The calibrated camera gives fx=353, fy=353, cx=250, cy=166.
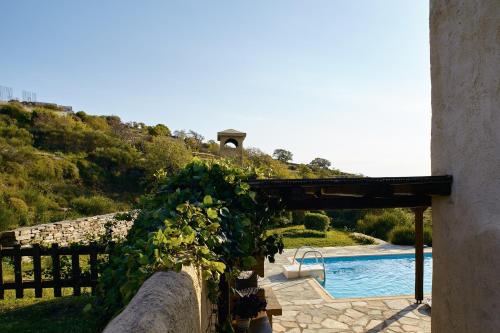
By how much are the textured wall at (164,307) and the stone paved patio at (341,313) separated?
518 cm

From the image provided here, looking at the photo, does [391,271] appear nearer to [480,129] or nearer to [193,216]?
[480,129]

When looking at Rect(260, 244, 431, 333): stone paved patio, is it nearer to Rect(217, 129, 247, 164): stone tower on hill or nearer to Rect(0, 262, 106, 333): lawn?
Rect(0, 262, 106, 333): lawn

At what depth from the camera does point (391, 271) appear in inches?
479

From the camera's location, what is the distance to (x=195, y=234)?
2.28 metres

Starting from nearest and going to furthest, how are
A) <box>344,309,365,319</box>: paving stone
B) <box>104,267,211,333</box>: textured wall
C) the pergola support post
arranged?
1. <box>104,267,211,333</box>: textured wall
2. <box>344,309,365,319</box>: paving stone
3. the pergola support post

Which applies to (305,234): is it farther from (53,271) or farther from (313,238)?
(53,271)

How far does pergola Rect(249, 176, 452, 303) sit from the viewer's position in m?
4.42

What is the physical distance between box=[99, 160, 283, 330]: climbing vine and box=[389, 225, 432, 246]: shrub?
1245 centimetres

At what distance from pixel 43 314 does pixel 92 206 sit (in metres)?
12.5

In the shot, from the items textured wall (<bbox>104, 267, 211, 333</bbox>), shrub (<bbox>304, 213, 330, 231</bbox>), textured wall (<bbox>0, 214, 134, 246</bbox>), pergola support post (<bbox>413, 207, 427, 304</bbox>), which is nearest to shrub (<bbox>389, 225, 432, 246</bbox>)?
shrub (<bbox>304, 213, 330, 231</bbox>)

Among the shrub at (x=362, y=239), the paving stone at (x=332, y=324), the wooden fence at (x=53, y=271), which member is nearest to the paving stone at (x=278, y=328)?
the paving stone at (x=332, y=324)

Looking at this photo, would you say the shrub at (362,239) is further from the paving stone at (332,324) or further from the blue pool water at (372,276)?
the paving stone at (332,324)

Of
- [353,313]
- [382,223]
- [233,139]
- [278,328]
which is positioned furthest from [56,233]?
[382,223]

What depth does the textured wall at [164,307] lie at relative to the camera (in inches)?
46.9
